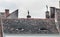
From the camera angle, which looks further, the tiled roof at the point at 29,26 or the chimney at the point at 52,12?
the chimney at the point at 52,12

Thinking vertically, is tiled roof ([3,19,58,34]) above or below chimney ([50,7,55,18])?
below

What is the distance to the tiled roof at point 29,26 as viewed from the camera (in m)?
42.0

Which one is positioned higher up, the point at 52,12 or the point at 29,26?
the point at 52,12

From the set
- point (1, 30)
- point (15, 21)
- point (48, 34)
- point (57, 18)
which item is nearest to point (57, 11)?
point (57, 18)

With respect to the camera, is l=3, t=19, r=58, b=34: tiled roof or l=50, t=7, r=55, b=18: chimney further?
l=50, t=7, r=55, b=18: chimney

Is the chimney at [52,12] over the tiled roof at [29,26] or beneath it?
over

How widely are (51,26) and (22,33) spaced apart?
531cm

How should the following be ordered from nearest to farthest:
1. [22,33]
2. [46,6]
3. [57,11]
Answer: [22,33] < [57,11] < [46,6]

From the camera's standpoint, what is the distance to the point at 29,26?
43.2 metres

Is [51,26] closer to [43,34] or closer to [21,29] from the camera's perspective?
[43,34]

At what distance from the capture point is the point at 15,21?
44.0 m

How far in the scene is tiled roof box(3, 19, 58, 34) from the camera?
4200cm

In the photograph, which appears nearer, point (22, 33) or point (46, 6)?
point (22, 33)

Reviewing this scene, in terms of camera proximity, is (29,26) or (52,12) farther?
(52,12)
